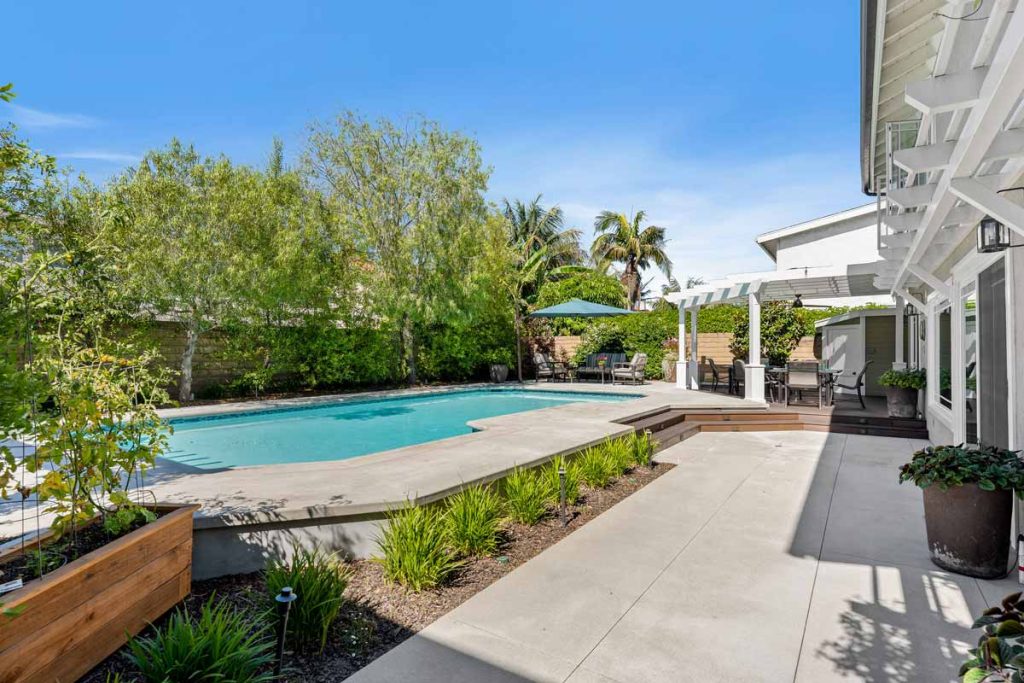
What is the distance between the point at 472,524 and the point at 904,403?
941 cm

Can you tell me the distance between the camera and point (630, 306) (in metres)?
27.9

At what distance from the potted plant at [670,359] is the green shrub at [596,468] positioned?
11.1m

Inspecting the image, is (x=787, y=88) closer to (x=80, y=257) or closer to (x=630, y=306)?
(x=80, y=257)

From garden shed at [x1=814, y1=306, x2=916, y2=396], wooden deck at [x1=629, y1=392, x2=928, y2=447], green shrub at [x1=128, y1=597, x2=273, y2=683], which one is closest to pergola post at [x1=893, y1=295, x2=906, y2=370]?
garden shed at [x1=814, y1=306, x2=916, y2=396]

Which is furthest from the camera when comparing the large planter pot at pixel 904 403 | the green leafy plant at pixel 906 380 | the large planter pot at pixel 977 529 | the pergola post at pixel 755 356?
the pergola post at pixel 755 356

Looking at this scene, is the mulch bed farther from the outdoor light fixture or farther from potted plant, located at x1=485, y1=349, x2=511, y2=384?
potted plant, located at x1=485, y1=349, x2=511, y2=384

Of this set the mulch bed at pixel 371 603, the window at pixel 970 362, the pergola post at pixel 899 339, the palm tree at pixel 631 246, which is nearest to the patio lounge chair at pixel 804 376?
the pergola post at pixel 899 339

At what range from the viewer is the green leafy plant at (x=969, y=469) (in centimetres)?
352

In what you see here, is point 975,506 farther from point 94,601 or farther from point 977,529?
point 94,601

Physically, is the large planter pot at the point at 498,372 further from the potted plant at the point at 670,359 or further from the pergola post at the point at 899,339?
the pergola post at the point at 899,339

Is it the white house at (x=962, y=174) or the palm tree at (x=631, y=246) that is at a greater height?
the palm tree at (x=631, y=246)

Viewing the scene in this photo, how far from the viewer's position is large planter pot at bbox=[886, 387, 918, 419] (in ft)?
31.5

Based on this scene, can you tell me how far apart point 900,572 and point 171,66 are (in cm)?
1441

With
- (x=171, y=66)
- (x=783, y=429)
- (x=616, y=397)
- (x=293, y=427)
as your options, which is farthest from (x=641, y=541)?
(x=171, y=66)
